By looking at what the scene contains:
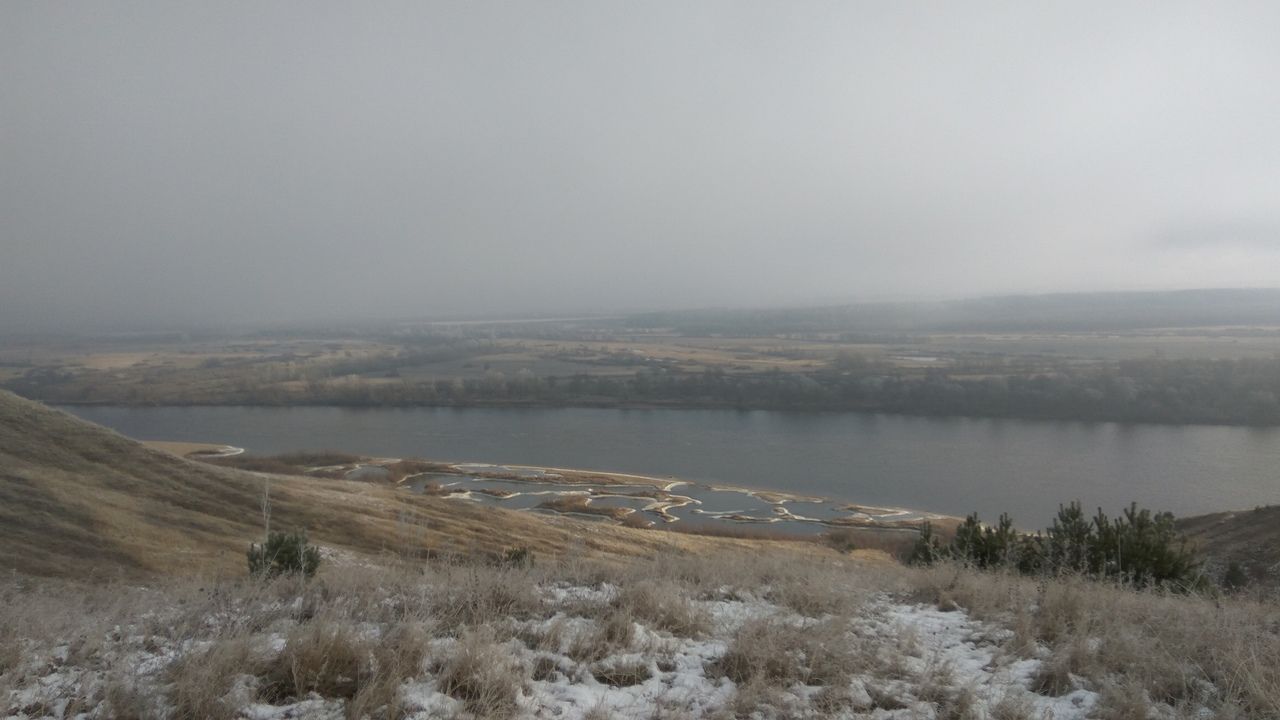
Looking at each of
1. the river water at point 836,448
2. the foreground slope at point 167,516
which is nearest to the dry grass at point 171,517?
the foreground slope at point 167,516

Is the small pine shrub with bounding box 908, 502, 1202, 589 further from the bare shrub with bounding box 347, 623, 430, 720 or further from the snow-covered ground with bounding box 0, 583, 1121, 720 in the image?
the bare shrub with bounding box 347, 623, 430, 720

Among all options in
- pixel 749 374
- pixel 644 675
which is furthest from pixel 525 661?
pixel 749 374

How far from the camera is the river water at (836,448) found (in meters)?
29.3

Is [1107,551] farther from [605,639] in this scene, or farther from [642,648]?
[605,639]

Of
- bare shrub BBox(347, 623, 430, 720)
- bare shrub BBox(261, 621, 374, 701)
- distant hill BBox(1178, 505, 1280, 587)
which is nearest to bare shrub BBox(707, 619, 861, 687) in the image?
bare shrub BBox(347, 623, 430, 720)

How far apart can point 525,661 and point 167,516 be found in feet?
45.8

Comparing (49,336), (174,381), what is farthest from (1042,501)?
(49,336)

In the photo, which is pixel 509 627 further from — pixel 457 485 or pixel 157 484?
pixel 457 485

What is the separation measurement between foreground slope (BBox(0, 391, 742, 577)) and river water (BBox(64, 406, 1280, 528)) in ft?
53.3

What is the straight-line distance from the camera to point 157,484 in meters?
14.8

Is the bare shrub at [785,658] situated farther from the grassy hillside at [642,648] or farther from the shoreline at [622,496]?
the shoreline at [622,496]

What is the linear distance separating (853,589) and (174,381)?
74.5 metres

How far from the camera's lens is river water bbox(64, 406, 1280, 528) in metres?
29.3

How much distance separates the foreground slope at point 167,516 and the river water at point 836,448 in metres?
16.2
